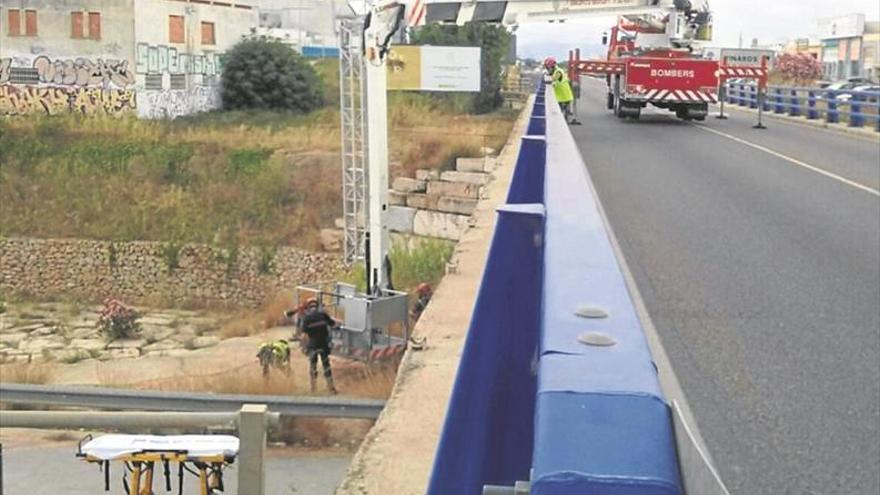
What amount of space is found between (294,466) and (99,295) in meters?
22.5

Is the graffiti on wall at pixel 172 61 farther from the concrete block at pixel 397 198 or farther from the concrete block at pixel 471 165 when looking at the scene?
the concrete block at pixel 397 198

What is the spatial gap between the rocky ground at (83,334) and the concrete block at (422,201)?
222 inches

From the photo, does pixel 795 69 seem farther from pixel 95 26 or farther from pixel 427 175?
pixel 427 175

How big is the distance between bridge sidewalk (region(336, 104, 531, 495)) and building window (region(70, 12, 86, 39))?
1632 inches

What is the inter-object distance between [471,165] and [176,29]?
2638cm

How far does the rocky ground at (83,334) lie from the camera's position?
80.1 feet

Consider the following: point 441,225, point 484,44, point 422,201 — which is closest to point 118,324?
point 422,201

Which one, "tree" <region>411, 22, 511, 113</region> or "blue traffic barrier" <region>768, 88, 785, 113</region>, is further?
"tree" <region>411, 22, 511, 113</region>

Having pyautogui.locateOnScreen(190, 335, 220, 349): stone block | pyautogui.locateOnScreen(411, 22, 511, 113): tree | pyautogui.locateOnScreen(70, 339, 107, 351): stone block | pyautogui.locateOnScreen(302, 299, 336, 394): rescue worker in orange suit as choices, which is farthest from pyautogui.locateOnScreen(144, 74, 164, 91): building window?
pyautogui.locateOnScreen(302, 299, 336, 394): rescue worker in orange suit

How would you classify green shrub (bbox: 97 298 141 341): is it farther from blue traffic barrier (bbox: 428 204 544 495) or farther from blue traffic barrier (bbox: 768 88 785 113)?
A: blue traffic barrier (bbox: 428 204 544 495)

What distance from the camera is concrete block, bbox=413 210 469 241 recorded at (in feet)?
76.2

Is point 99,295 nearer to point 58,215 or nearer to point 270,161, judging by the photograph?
point 58,215

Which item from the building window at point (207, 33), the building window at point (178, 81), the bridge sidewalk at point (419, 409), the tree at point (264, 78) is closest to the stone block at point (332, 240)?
the tree at point (264, 78)

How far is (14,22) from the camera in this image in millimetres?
45062
